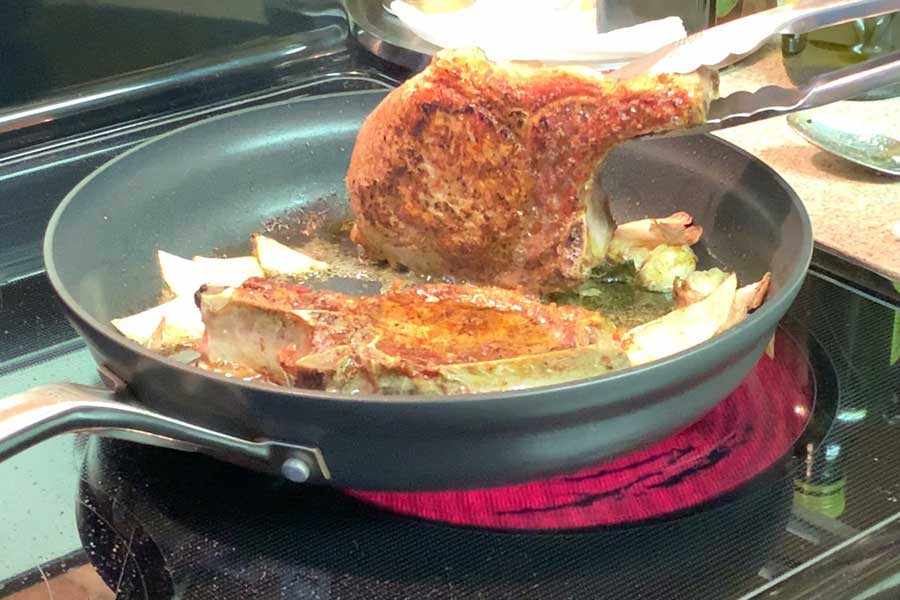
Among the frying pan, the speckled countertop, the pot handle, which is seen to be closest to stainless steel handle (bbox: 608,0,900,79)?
the frying pan

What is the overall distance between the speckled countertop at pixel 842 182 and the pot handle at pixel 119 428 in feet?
A: 1.93

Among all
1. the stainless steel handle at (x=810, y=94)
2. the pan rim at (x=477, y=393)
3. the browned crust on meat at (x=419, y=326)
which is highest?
the stainless steel handle at (x=810, y=94)

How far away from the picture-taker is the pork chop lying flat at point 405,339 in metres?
0.62

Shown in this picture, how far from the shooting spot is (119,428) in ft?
1.90

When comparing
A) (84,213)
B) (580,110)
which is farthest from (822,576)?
(84,213)

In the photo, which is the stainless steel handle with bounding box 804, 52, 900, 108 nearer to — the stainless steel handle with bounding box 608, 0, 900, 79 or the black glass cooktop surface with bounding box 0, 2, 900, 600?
the stainless steel handle with bounding box 608, 0, 900, 79

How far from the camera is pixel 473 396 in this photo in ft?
1.79

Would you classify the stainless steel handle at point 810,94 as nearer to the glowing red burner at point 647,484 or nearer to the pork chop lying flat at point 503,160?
the pork chop lying flat at point 503,160

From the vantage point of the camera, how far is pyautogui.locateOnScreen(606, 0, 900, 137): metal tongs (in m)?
0.75

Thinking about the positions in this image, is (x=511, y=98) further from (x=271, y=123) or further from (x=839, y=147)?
(x=839, y=147)

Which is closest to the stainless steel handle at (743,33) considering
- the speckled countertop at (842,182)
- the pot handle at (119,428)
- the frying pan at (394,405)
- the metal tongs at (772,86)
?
the metal tongs at (772,86)

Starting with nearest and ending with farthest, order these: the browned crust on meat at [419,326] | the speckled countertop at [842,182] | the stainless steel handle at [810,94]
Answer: the browned crust on meat at [419,326], the stainless steel handle at [810,94], the speckled countertop at [842,182]

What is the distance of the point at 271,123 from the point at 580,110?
1.34ft

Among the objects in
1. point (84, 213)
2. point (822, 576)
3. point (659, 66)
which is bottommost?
point (822, 576)
